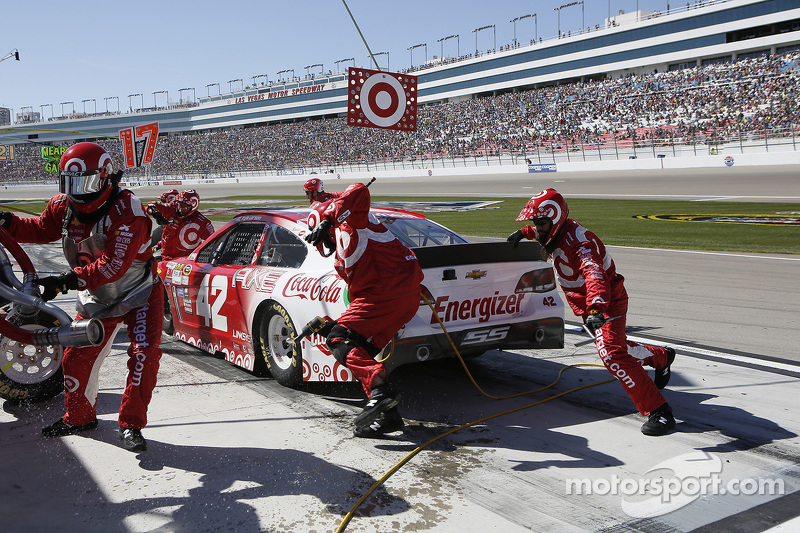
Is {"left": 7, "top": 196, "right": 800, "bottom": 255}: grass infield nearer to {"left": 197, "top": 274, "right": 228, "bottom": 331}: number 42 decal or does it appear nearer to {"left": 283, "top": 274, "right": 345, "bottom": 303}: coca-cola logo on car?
{"left": 197, "top": 274, "right": 228, "bottom": 331}: number 42 decal

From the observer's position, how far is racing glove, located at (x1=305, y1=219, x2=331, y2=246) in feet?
13.8

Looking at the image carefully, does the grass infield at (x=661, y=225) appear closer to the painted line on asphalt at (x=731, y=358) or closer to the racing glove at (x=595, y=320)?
the painted line on asphalt at (x=731, y=358)

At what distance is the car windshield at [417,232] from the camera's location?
5.78 m

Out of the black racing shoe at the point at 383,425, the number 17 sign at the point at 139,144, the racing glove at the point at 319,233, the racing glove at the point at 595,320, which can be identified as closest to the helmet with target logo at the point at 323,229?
the racing glove at the point at 319,233

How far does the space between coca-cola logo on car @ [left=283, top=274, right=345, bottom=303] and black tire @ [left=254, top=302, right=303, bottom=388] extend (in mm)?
177

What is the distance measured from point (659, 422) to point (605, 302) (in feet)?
2.60

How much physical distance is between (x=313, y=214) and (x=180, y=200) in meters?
3.45

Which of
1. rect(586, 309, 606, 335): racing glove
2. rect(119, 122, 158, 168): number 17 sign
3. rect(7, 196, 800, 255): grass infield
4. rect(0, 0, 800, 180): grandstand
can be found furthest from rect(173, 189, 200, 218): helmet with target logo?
rect(0, 0, 800, 180): grandstand

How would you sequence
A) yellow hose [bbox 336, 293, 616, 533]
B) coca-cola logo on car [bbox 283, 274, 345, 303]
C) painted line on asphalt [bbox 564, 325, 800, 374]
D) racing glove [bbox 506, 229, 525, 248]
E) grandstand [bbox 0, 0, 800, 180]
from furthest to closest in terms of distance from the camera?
1. grandstand [bbox 0, 0, 800, 180]
2. painted line on asphalt [bbox 564, 325, 800, 374]
3. racing glove [bbox 506, 229, 525, 248]
4. coca-cola logo on car [bbox 283, 274, 345, 303]
5. yellow hose [bbox 336, 293, 616, 533]

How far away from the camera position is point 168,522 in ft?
10.1

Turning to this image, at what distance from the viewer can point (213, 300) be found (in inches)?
229

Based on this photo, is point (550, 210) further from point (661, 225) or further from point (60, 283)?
point (661, 225)

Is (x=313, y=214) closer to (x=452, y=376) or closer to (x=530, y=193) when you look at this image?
(x=452, y=376)

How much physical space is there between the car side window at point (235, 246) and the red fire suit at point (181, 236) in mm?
946
